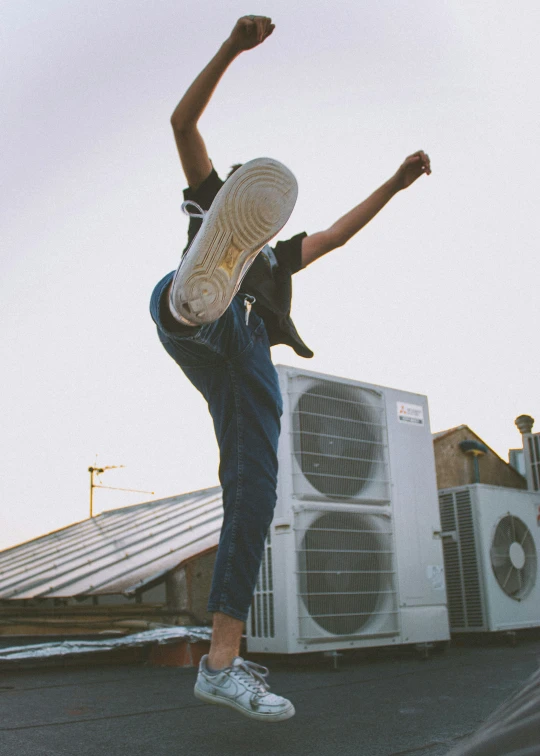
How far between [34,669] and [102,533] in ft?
14.5

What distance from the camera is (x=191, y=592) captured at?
370 cm

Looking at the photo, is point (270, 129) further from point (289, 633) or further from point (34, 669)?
point (34, 669)

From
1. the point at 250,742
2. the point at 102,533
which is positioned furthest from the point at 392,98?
the point at 102,533

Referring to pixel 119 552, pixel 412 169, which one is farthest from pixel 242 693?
pixel 119 552

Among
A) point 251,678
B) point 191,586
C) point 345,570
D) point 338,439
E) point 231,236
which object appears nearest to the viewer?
point 231,236

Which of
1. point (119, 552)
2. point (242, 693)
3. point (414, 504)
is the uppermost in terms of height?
point (414, 504)

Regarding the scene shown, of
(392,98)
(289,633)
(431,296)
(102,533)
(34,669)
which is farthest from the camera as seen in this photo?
(102,533)

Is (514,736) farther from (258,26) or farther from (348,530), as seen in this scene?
(348,530)

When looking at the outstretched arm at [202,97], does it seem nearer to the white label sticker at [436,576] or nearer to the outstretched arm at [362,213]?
the outstretched arm at [362,213]

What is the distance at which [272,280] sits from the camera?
1353mm

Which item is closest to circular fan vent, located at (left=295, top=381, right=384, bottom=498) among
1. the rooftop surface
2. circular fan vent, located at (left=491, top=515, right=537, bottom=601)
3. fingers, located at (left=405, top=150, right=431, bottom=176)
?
the rooftop surface

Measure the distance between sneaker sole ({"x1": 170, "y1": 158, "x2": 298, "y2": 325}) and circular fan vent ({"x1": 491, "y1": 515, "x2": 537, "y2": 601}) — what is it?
9.08 ft

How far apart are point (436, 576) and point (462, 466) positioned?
226 cm

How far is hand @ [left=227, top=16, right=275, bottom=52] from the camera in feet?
3.52
